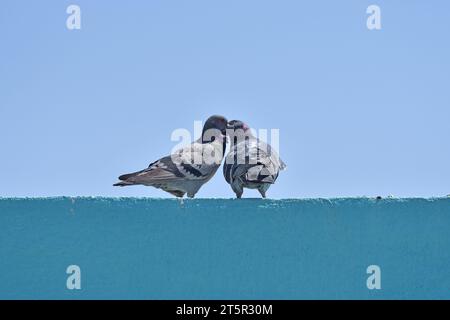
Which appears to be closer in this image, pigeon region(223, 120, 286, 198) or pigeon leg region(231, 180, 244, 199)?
pigeon region(223, 120, 286, 198)

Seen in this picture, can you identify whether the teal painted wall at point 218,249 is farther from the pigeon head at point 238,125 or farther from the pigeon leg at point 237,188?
the pigeon head at point 238,125

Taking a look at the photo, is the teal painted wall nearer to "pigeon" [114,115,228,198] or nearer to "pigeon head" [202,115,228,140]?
"pigeon" [114,115,228,198]

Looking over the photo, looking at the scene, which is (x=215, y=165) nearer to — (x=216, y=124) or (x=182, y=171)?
(x=182, y=171)

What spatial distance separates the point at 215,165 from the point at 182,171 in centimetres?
43

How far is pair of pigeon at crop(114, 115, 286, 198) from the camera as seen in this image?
611cm

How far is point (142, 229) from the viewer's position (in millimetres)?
4695

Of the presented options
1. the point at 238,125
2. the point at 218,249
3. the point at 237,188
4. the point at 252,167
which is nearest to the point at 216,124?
the point at 238,125

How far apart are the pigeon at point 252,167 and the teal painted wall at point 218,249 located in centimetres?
130

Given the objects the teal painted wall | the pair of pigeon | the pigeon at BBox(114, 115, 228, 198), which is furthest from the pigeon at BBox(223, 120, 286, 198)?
the teal painted wall

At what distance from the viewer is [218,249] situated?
4.70 meters

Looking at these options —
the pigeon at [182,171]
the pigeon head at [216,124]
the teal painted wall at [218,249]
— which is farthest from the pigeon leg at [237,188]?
the pigeon head at [216,124]

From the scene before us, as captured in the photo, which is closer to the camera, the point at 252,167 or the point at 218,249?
the point at 218,249
